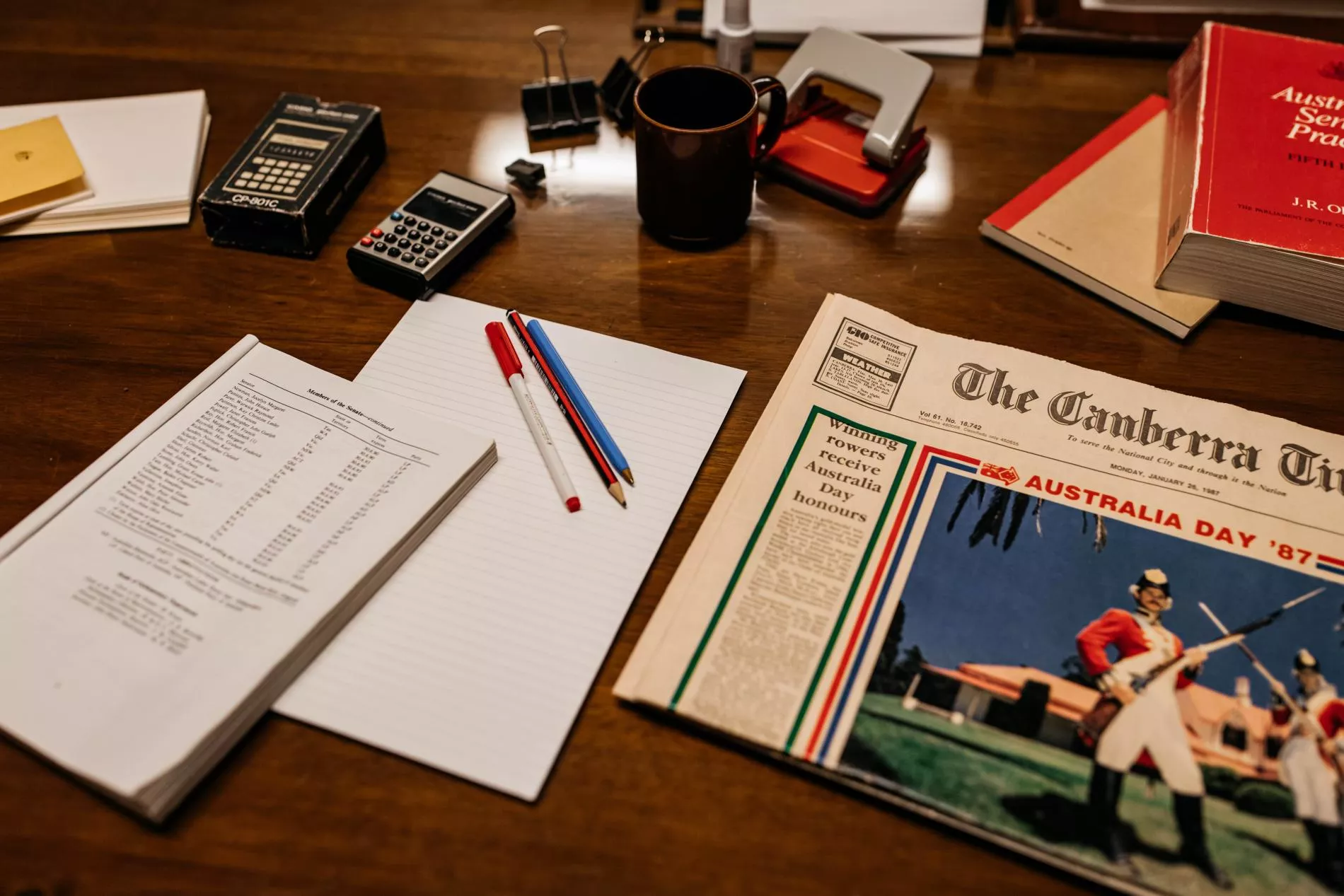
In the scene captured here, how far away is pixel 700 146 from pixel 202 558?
424mm

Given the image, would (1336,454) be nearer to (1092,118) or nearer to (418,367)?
A: (1092,118)

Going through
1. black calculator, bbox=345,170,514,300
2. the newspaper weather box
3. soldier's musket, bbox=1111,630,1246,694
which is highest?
black calculator, bbox=345,170,514,300

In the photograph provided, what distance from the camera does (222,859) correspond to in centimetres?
47

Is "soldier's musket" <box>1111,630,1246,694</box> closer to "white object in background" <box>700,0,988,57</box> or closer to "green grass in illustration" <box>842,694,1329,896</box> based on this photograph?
"green grass in illustration" <box>842,694,1329,896</box>

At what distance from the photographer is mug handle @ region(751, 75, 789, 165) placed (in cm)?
71

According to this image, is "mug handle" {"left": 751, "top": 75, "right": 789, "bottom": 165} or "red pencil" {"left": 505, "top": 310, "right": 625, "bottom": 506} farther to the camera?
"mug handle" {"left": 751, "top": 75, "right": 789, "bottom": 165}

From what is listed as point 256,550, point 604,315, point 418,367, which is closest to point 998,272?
point 604,315

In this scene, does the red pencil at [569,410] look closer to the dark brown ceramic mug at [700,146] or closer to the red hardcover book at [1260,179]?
the dark brown ceramic mug at [700,146]

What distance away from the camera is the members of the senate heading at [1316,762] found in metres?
0.45

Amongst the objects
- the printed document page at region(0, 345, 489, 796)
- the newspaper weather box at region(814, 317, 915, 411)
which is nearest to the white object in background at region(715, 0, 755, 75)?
the newspaper weather box at region(814, 317, 915, 411)

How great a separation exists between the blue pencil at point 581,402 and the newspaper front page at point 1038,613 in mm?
71

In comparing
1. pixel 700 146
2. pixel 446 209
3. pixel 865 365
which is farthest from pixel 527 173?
pixel 865 365

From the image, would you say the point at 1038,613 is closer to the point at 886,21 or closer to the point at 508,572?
the point at 508,572

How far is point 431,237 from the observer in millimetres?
733
